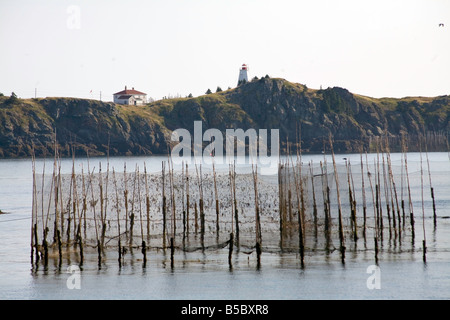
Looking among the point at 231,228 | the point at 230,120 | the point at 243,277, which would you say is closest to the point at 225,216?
the point at 231,228

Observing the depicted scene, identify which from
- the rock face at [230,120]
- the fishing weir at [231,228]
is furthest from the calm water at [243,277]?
the rock face at [230,120]

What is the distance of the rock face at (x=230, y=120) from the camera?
16962 centimetres

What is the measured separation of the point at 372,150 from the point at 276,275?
6545 inches

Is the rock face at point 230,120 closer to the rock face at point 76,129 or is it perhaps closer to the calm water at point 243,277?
the rock face at point 76,129

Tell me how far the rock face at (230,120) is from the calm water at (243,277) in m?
135

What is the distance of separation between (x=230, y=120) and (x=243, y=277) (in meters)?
157

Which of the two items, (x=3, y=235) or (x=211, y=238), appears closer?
(x=211, y=238)

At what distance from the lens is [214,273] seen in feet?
99.1

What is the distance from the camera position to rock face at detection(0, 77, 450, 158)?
557ft

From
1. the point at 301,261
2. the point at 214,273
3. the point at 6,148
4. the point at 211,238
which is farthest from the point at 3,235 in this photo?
the point at 6,148

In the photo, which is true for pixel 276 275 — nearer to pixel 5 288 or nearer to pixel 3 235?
pixel 5 288

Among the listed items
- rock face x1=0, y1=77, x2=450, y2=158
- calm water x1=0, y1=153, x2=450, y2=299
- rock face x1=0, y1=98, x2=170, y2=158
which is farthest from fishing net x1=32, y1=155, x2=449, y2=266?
rock face x1=0, y1=77, x2=450, y2=158
